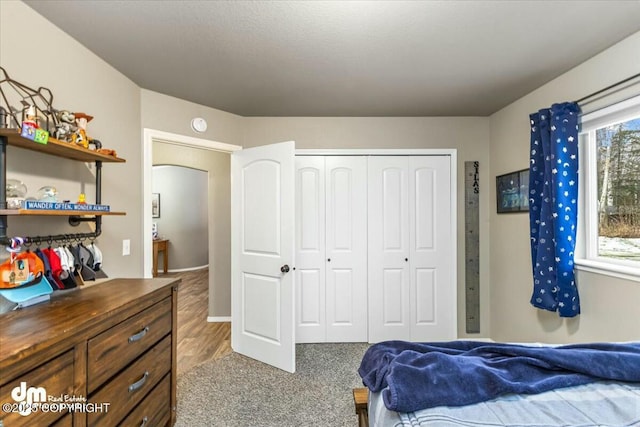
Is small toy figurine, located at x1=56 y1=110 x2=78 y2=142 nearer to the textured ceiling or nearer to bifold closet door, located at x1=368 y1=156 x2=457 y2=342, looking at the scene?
the textured ceiling

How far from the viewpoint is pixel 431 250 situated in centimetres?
314

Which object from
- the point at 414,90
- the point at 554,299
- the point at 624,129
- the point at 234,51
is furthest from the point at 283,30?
the point at 554,299

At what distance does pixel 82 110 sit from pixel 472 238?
3499 mm

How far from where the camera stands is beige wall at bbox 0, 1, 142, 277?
1449 mm

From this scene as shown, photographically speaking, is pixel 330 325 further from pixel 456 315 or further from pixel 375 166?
pixel 375 166

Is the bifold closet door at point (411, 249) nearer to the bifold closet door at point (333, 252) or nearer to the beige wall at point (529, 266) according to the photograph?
the bifold closet door at point (333, 252)

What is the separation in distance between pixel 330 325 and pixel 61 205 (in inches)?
99.6

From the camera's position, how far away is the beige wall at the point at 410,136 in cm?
315

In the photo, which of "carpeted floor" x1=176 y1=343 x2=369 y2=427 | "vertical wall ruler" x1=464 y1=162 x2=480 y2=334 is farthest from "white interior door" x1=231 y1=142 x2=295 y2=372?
"vertical wall ruler" x1=464 y1=162 x2=480 y2=334

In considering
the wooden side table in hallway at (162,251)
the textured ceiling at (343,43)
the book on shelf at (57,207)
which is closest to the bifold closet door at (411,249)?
the textured ceiling at (343,43)

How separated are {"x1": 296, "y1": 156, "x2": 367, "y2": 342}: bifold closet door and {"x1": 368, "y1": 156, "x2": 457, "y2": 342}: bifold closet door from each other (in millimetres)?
117

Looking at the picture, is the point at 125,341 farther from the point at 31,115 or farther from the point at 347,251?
the point at 347,251

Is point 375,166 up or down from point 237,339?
up

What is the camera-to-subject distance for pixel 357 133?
10.4 ft
